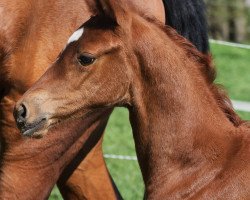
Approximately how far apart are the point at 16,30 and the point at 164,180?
1226 millimetres

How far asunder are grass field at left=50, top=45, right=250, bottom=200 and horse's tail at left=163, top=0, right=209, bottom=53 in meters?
0.39

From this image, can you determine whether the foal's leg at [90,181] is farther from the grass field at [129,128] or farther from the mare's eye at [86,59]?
the mare's eye at [86,59]

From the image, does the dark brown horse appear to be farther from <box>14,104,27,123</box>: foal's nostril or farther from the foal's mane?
<box>14,104,27,123</box>: foal's nostril

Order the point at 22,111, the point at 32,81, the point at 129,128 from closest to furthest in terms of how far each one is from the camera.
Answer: the point at 22,111 → the point at 32,81 → the point at 129,128

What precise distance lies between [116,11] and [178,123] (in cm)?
62

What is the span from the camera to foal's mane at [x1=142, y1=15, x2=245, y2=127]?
4.77 meters

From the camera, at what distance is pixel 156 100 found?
4.71 metres

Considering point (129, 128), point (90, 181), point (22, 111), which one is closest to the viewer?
point (22, 111)

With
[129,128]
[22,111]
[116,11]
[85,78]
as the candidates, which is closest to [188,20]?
[116,11]

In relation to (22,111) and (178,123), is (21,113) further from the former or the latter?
(178,123)

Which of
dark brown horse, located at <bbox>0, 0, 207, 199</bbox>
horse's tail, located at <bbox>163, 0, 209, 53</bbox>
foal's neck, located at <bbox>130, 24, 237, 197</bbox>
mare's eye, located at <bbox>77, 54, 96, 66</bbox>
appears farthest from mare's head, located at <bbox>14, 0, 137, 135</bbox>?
horse's tail, located at <bbox>163, 0, 209, 53</bbox>

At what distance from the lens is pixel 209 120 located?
15.7 feet

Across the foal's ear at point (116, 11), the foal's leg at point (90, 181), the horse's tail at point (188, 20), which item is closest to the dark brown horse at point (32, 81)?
the foal's leg at point (90, 181)

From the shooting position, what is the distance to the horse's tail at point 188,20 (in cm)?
578
